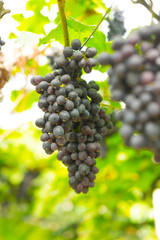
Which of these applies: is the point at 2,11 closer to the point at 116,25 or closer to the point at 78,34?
the point at 78,34

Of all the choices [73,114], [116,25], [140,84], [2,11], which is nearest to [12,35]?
[2,11]

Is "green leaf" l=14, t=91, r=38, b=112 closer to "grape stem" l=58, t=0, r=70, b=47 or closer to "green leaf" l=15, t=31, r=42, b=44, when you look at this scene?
"green leaf" l=15, t=31, r=42, b=44

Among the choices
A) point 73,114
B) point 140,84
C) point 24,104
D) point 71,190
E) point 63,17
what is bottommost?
point 140,84

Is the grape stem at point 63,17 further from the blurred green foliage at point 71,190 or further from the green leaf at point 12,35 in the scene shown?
the green leaf at point 12,35

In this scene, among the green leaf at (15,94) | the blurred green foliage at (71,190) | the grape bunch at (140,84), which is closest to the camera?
the grape bunch at (140,84)

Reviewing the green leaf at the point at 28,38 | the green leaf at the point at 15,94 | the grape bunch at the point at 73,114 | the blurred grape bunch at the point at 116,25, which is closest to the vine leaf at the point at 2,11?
the green leaf at the point at 28,38

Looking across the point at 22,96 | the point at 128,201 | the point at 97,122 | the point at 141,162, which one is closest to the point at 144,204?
the point at 128,201

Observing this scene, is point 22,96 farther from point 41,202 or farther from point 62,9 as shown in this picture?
point 41,202
